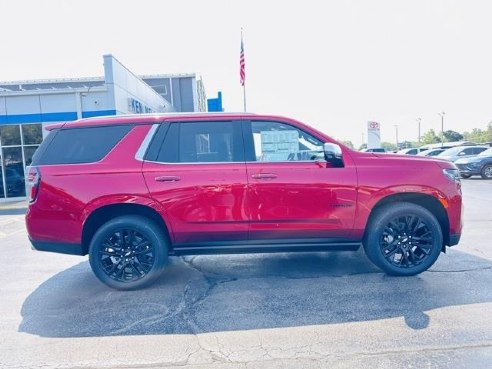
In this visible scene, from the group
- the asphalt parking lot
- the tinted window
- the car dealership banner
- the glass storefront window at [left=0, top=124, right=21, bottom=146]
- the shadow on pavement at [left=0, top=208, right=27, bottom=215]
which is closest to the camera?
the asphalt parking lot

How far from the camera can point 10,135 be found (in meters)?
14.8

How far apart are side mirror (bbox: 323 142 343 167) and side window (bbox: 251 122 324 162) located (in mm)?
179

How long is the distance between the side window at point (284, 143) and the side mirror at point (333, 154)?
179 millimetres

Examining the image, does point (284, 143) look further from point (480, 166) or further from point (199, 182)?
point (480, 166)

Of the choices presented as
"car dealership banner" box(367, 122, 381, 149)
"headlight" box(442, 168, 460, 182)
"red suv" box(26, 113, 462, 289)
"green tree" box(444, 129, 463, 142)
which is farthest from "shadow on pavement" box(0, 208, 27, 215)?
"green tree" box(444, 129, 463, 142)

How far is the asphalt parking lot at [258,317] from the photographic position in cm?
287

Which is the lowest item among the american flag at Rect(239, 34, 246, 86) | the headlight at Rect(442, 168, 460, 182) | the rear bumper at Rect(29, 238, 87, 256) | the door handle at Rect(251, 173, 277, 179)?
the rear bumper at Rect(29, 238, 87, 256)

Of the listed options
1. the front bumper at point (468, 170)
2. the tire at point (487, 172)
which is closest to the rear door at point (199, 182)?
the front bumper at point (468, 170)

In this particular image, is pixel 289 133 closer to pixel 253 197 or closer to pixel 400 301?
pixel 253 197

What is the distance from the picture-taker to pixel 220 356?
290cm

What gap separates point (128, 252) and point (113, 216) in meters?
0.47

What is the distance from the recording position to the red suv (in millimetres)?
4137

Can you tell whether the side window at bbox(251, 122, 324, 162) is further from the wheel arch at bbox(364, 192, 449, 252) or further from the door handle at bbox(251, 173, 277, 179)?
the wheel arch at bbox(364, 192, 449, 252)

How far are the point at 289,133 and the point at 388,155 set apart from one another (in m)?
1.24
